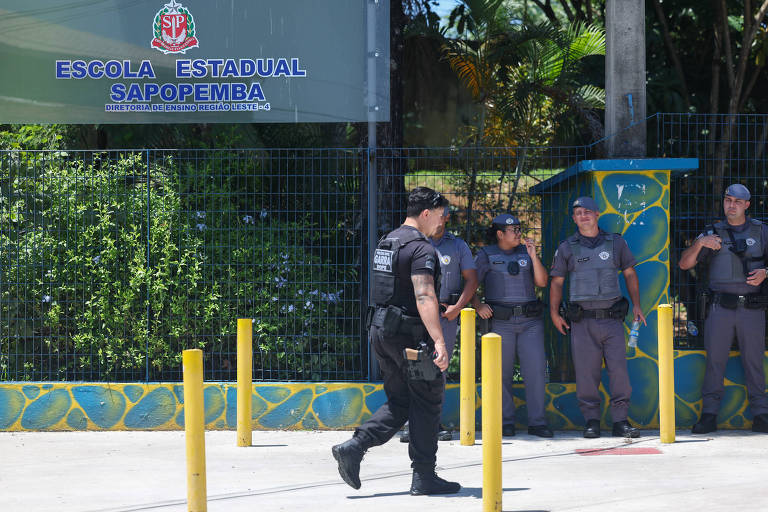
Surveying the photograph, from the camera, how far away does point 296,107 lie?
28.5 feet

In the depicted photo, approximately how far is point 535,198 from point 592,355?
1.61 meters

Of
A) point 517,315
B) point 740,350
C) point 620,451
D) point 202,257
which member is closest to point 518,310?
point 517,315

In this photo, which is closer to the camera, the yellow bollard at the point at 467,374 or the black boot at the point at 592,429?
the yellow bollard at the point at 467,374

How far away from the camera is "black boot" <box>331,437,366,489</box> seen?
18.9 ft

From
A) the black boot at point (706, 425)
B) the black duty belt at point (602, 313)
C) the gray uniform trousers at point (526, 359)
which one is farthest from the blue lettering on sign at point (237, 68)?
the black boot at point (706, 425)

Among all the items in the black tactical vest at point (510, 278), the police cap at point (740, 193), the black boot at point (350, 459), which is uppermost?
the police cap at point (740, 193)

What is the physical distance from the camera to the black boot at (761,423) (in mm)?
7938

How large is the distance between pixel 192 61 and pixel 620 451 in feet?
17.4

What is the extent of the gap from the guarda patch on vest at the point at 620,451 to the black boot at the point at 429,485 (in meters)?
1.75

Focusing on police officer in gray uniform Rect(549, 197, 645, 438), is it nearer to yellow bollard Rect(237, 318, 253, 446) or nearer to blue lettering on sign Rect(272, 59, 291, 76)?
yellow bollard Rect(237, 318, 253, 446)

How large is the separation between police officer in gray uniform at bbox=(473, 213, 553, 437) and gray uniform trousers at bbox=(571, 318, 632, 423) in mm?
328

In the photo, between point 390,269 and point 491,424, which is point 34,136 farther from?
point 491,424

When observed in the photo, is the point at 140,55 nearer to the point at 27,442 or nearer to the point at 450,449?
the point at 27,442

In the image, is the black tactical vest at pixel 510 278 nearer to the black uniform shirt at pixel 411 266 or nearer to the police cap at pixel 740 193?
the police cap at pixel 740 193
